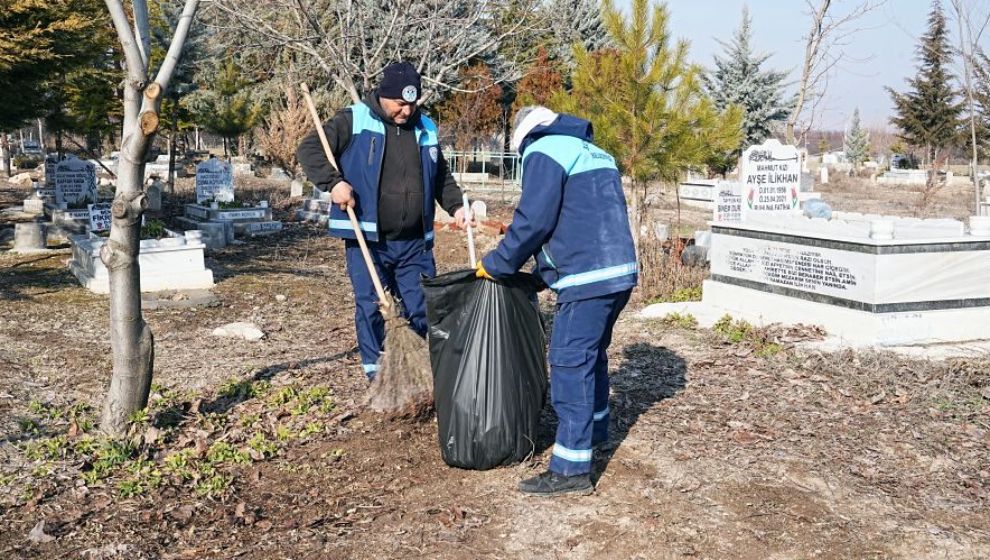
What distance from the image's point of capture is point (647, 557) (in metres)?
3.17

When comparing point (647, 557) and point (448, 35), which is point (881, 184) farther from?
point (647, 557)

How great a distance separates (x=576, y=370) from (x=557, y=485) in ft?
1.58

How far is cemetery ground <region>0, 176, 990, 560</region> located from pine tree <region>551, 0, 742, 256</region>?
427cm

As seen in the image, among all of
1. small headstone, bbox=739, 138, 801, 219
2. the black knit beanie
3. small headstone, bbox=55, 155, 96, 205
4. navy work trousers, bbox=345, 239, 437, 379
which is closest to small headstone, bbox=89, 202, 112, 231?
small headstone, bbox=55, 155, 96, 205

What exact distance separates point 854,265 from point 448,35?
7.93 meters

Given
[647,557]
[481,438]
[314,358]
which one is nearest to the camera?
[647,557]

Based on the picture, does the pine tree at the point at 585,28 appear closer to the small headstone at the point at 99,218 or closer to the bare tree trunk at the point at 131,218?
the small headstone at the point at 99,218

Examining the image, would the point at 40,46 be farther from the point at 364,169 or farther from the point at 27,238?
the point at 364,169

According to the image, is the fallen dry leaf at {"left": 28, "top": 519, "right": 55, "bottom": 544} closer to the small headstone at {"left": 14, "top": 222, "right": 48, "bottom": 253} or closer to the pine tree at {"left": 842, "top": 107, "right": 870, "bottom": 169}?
the small headstone at {"left": 14, "top": 222, "right": 48, "bottom": 253}

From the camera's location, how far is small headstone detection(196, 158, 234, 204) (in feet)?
48.4

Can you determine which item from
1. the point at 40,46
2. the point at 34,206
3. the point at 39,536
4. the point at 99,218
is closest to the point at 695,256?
the point at 99,218

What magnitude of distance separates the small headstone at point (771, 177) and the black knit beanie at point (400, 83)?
221 inches

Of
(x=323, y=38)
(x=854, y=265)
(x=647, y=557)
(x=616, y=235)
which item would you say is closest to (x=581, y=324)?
(x=616, y=235)

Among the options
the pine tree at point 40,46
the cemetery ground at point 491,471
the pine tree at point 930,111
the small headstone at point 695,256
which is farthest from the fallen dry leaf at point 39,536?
the pine tree at point 930,111
